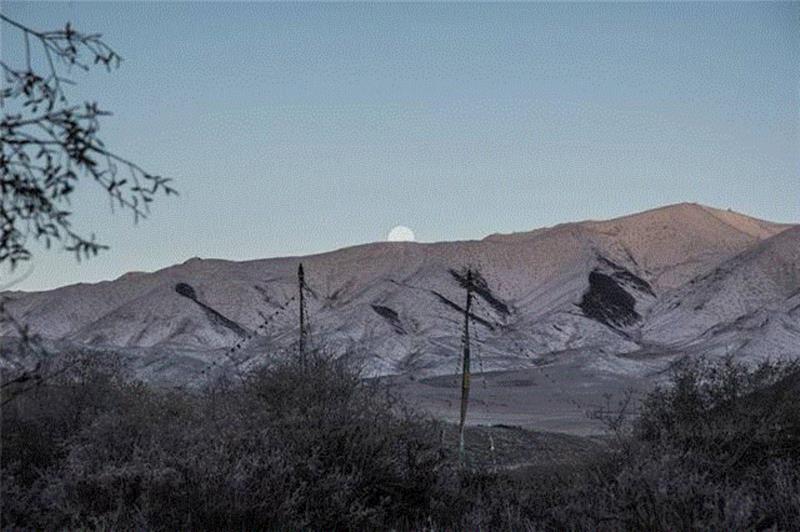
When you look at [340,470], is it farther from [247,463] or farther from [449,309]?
[449,309]

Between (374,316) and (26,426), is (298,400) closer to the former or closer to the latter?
(26,426)

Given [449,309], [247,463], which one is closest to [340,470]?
[247,463]

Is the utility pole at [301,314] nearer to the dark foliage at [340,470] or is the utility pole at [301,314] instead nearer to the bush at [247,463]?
the dark foliage at [340,470]

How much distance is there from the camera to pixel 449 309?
16362cm

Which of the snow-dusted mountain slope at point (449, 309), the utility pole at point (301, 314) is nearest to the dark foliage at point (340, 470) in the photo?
the utility pole at point (301, 314)

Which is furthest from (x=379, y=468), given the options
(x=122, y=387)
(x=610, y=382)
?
(x=610, y=382)

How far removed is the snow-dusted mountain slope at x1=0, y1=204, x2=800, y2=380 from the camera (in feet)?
457

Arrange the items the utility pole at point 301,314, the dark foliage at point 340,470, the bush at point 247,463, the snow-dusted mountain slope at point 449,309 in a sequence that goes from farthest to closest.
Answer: the snow-dusted mountain slope at point 449,309, the utility pole at point 301,314, the bush at point 247,463, the dark foliage at point 340,470

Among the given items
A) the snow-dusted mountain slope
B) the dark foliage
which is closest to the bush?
the dark foliage

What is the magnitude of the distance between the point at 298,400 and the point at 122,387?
527 cm

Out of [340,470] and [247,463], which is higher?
[247,463]

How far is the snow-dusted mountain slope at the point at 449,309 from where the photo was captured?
139250 millimetres

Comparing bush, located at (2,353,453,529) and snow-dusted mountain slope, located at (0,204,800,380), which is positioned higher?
snow-dusted mountain slope, located at (0,204,800,380)

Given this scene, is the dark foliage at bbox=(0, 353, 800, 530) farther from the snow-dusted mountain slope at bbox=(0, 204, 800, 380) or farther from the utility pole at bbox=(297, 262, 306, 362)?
the snow-dusted mountain slope at bbox=(0, 204, 800, 380)
